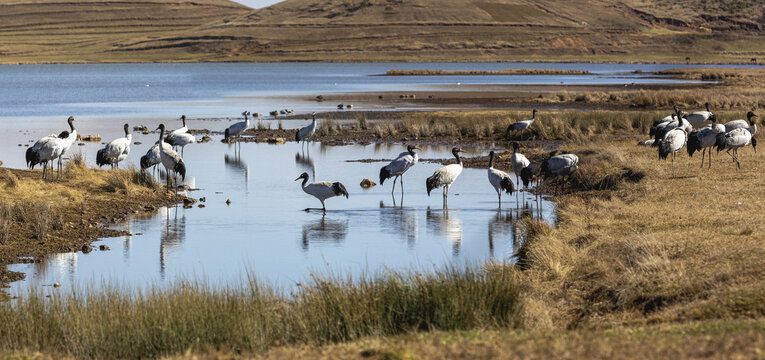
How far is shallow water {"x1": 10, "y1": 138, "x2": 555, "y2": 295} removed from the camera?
1575 cm

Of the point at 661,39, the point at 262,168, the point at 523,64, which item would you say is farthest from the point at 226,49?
the point at 262,168

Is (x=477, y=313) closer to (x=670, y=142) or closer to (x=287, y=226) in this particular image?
(x=287, y=226)

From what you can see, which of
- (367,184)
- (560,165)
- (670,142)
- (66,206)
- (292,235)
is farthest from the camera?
(367,184)

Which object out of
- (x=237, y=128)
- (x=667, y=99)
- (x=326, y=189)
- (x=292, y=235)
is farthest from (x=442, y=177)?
(x=667, y=99)

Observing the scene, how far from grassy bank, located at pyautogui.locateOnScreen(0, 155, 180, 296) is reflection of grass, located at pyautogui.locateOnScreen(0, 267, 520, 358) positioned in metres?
4.40

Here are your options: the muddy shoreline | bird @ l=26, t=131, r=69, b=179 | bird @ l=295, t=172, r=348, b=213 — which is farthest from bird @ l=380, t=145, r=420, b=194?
bird @ l=26, t=131, r=69, b=179

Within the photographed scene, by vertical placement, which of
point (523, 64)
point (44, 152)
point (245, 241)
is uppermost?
point (523, 64)

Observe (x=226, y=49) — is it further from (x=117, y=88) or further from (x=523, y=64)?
(x=117, y=88)

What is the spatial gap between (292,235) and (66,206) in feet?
18.4

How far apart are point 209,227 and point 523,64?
152 m

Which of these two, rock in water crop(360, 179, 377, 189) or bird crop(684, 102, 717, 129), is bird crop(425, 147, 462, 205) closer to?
rock in water crop(360, 179, 377, 189)

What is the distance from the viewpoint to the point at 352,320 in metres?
10.5

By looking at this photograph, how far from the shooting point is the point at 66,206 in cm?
2072

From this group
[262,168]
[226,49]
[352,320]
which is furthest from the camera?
[226,49]
